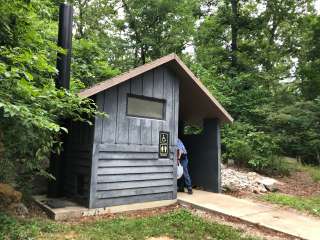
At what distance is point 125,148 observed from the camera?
7.49 meters

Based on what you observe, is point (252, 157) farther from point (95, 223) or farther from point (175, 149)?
point (95, 223)

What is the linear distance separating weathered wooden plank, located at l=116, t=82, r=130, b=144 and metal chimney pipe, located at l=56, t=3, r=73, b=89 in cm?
117

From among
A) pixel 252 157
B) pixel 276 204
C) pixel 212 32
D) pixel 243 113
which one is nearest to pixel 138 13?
pixel 212 32

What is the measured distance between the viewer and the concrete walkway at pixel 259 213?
625 cm

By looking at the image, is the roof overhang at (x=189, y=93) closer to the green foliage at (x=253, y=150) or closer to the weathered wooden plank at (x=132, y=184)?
the weathered wooden plank at (x=132, y=184)

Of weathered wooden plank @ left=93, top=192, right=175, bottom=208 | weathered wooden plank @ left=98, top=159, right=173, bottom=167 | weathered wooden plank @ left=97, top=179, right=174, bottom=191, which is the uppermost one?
weathered wooden plank @ left=98, top=159, right=173, bottom=167

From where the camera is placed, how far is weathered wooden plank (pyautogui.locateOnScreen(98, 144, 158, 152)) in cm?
713

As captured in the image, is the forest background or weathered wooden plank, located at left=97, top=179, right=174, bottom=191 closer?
the forest background

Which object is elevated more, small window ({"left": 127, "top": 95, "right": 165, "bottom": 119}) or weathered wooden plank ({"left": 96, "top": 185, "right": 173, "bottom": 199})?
small window ({"left": 127, "top": 95, "right": 165, "bottom": 119})

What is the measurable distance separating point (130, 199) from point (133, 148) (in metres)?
1.15

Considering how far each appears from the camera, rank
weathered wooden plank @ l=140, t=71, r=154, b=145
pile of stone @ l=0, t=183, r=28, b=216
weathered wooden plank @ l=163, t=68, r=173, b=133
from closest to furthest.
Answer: pile of stone @ l=0, t=183, r=28, b=216 < weathered wooden plank @ l=140, t=71, r=154, b=145 < weathered wooden plank @ l=163, t=68, r=173, b=133

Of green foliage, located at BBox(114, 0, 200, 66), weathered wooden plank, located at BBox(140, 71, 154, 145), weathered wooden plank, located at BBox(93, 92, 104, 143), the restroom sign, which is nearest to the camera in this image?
weathered wooden plank, located at BBox(93, 92, 104, 143)

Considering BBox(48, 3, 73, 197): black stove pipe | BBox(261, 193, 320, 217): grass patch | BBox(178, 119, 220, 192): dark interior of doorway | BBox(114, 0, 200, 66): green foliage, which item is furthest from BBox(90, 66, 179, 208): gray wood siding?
BBox(114, 0, 200, 66): green foliage

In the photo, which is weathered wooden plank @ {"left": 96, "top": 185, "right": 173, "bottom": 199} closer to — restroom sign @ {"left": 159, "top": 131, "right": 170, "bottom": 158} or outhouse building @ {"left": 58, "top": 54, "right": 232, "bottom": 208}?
outhouse building @ {"left": 58, "top": 54, "right": 232, "bottom": 208}
